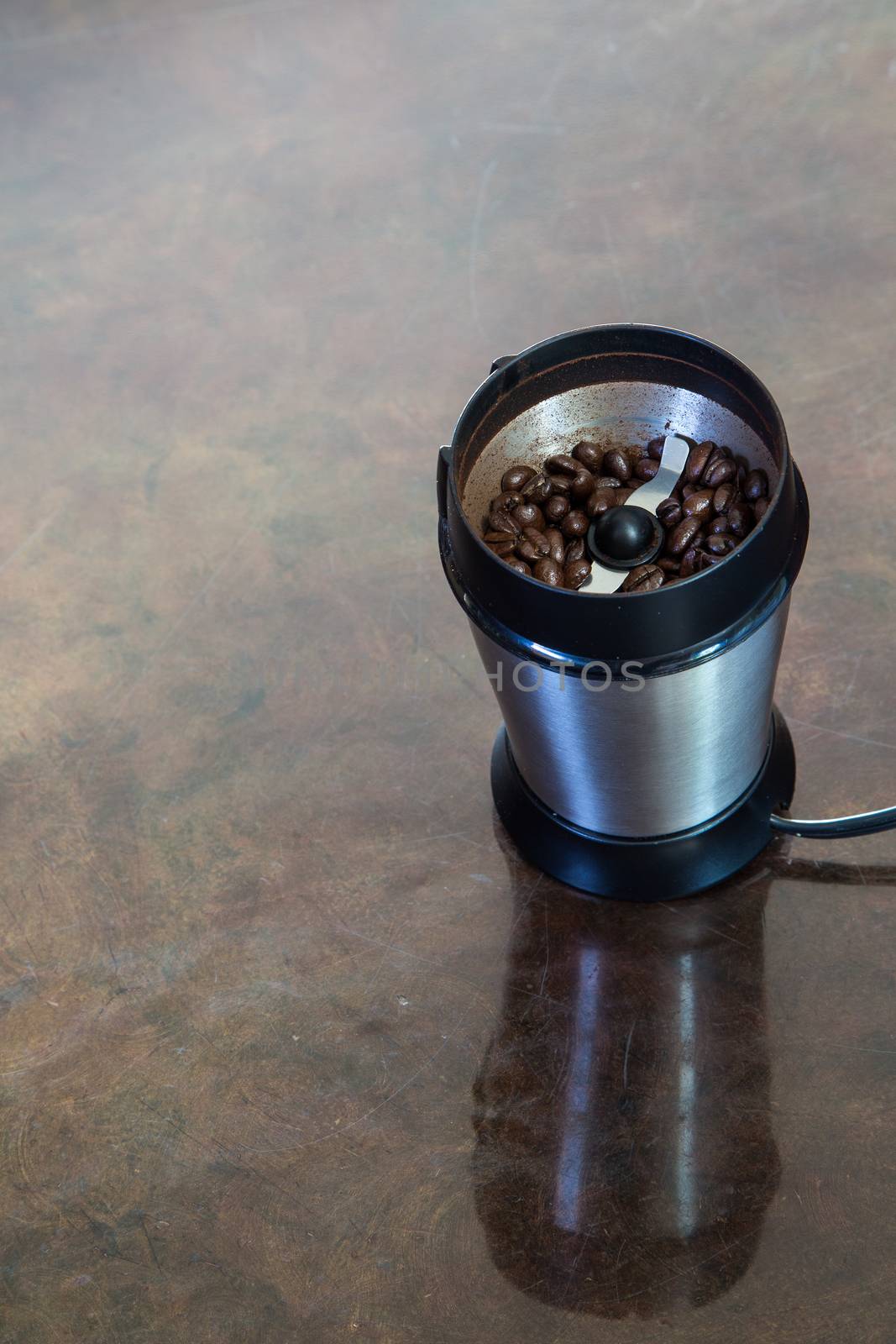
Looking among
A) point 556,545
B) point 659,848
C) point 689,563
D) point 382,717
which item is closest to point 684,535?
point 689,563

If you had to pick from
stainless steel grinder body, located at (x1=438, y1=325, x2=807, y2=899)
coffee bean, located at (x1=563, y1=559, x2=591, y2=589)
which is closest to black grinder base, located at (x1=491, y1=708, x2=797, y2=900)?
stainless steel grinder body, located at (x1=438, y1=325, x2=807, y2=899)

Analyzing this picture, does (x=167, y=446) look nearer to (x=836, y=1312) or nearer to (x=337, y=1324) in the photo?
(x=337, y=1324)

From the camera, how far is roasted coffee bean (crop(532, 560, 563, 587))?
1.32 metres

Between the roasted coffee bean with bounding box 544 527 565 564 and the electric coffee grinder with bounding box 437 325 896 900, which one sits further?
the roasted coffee bean with bounding box 544 527 565 564

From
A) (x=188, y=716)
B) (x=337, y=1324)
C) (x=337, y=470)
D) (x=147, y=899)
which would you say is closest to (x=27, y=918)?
(x=147, y=899)

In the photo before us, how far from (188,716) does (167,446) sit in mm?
571

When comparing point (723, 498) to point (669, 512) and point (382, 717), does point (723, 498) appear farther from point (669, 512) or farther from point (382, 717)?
point (382, 717)

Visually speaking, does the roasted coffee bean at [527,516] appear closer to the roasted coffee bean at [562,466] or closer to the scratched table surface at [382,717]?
the roasted coffee bean at [562,466]

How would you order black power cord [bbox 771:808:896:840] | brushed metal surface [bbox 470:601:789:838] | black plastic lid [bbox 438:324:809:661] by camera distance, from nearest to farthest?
black plastic lid [bbox 438:324:809:661] < brushed metal surface [bbox 470:601:789:838] < black power cord [bbox 771:808:896:840]

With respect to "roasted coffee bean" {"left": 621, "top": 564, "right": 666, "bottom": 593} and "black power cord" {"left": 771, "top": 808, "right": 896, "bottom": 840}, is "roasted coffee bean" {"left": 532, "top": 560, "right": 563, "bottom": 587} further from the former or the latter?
"black power cord" {"left": 771, "top": 808, "right": 896, "bottom": 840}

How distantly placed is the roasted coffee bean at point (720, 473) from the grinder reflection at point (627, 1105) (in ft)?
1.82

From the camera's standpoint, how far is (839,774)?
5.49 ft

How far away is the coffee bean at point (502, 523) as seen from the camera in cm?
138

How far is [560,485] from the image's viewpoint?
56.1 inches
